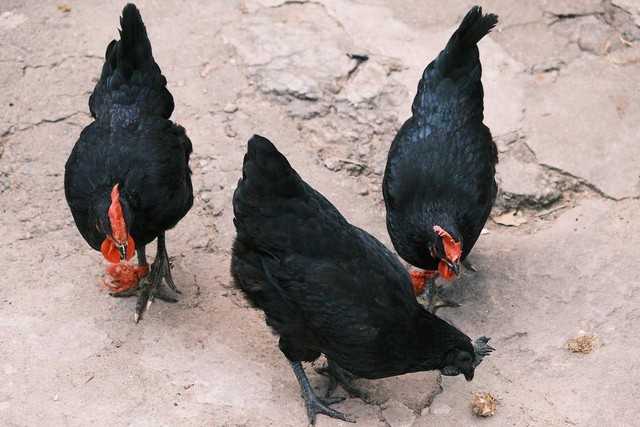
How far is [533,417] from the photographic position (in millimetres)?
5051

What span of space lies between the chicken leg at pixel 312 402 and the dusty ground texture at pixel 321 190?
2.4 inches

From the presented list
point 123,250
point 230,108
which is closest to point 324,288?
point 123,250

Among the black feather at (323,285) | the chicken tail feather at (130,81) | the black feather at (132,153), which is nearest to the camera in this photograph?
the black feather at (323,285)

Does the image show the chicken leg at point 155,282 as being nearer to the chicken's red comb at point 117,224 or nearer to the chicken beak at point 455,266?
the chicken's red comb at point 117,224

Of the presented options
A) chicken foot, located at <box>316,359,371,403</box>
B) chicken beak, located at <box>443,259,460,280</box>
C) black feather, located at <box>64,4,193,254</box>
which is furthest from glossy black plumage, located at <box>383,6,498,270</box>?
black feather, located at <box>64,4,193,254</box>

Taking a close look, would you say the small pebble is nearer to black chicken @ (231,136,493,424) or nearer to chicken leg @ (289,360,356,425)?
black chicken @ (231,136,493,424)

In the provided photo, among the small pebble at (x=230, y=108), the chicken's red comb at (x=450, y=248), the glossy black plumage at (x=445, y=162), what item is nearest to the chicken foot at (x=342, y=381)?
the glossy black plumage at (x=445, y=162)

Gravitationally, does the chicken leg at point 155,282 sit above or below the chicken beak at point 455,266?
below

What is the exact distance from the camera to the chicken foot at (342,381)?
5.24m

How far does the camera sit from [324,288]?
4777 millimetres

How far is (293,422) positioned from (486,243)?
215 centimetres

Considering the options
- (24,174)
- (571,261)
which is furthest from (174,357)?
(571,261)

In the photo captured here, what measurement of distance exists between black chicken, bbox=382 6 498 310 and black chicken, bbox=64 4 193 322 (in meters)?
1.45

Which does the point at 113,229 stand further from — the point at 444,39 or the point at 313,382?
the point at 444,39
